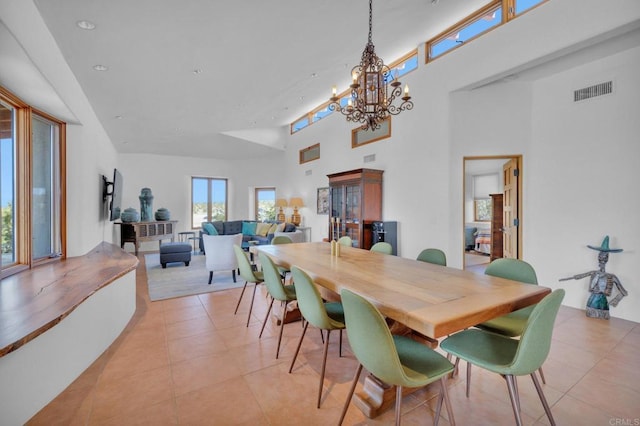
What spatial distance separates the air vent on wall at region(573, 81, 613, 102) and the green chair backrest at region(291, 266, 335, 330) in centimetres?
405

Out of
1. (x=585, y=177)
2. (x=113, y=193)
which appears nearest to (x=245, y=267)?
(x=113, y=193)

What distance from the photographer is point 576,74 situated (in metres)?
3.56

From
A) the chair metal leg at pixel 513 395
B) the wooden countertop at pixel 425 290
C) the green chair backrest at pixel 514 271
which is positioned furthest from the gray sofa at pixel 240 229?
the chair metal leg at pixel 513 395

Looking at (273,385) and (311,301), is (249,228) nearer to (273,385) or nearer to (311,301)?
(273,385)

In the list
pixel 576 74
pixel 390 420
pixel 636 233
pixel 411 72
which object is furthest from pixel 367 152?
pixel 390 420

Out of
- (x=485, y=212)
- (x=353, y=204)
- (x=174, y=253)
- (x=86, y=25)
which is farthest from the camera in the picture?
(x=485, y=212)

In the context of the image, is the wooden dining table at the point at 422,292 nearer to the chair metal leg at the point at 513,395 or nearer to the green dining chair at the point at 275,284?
the green dining chair at the point at 275,284

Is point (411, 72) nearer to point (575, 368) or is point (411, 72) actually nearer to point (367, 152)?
point (367, 152)

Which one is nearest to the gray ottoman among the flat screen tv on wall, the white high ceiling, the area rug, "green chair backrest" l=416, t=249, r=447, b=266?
the area rug

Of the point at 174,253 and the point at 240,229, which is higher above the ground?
the point at 240,229

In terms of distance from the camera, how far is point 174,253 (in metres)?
6.01

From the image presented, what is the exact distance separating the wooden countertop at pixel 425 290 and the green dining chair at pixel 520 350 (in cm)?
18

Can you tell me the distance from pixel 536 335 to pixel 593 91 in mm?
3632

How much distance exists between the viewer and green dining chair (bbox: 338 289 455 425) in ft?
4.23
